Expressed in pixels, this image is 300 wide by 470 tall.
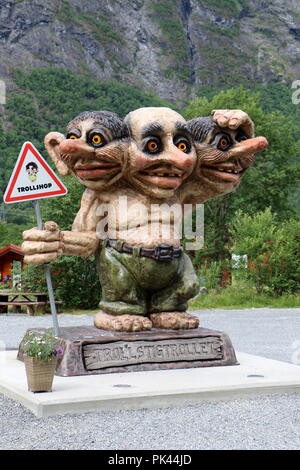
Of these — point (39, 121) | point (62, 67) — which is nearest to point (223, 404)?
point (39, 121)

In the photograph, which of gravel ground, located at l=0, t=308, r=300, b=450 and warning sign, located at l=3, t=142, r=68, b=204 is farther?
warning sign, located at l=3, t=142, r=68, b=204

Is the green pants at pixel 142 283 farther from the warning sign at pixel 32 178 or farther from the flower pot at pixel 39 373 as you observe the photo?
the flower pot at pixel 39 373

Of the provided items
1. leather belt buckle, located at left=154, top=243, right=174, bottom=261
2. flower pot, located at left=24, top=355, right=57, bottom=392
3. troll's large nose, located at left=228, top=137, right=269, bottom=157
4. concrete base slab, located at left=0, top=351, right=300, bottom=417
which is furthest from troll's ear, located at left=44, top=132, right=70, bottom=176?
flower pot, located at left=24, top=355, right=57, bottom=392

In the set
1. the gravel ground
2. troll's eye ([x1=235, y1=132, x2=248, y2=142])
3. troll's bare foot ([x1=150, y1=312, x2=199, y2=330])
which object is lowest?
the gravel ground

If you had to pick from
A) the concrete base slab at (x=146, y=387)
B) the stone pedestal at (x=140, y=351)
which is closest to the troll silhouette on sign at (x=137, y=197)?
the stone pedestal at (x=140, y=351)

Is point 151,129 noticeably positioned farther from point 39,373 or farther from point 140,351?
point 39,373

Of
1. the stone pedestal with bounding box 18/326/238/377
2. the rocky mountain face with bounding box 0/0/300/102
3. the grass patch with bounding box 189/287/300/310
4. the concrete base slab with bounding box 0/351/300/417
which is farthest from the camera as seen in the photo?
the rocky mountain face with bounding box 0/0/300/102

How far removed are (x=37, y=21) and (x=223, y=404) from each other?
91.1 meters

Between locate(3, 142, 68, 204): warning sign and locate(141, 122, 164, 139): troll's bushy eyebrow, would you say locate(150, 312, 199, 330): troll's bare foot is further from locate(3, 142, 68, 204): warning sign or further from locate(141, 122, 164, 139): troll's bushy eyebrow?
locate(141, 122, 164, 139): troll's bushy eyebrow

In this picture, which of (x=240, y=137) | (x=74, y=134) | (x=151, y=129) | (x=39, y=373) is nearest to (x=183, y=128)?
(x=151, y=129)

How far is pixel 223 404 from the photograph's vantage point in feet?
16.1

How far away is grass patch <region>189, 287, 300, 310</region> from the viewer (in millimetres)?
15039

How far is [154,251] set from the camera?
19.8ft

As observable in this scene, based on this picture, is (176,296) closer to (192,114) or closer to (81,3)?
(192,114)
